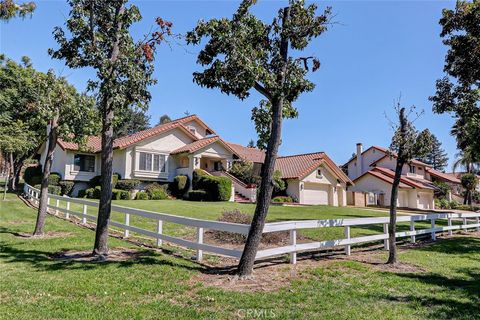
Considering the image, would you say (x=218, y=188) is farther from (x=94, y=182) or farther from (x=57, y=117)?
(x=57, y=117)

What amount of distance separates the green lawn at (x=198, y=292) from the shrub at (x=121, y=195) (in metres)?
16.2

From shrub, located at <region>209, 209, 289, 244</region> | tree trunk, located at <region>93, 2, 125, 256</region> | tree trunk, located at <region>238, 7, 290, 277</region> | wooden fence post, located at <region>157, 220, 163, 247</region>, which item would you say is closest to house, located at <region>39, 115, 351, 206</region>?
shrub, located at <region>209, 209, 289, 244</region>

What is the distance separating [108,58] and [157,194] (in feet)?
63.4

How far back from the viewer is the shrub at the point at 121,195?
25578mm

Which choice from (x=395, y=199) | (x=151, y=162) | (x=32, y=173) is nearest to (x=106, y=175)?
(x=395, y=199)

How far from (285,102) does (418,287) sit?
482cm

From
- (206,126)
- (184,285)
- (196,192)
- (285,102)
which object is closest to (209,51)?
(285,102)

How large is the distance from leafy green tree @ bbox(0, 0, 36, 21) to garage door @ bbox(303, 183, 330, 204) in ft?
89.6

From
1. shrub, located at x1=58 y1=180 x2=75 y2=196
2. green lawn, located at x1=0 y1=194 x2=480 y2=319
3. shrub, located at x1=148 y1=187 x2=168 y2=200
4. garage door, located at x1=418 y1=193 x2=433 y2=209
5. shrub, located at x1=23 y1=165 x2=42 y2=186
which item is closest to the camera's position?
green lawn, located at x1=0 y1=194 x2=480 y2=319

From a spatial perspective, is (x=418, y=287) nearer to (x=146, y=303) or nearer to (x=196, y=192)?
(x=146, y=303)

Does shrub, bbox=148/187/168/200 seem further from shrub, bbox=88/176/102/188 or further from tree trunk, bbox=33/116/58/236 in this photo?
tree trunk, bbox=33/116/58/236

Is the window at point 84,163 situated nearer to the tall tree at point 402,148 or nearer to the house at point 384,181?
the tall tree at point 402,148

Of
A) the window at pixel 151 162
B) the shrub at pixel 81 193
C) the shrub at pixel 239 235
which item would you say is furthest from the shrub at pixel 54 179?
the shrub at pixel 239 235

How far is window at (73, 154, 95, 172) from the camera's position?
2941cm
